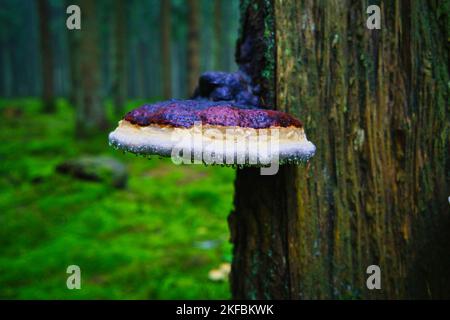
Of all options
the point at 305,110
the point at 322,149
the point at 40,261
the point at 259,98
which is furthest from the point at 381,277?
the point at 40,261

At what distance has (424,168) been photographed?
1652 millimetres

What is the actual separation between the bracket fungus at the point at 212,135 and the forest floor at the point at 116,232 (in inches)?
84.7

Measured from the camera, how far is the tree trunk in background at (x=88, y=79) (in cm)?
1028

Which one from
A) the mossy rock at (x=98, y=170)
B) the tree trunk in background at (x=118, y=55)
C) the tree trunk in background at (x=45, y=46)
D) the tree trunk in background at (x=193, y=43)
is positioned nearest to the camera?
the mossy rock at (x=98, y=170)

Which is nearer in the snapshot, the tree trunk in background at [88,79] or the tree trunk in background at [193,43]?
the tree trunk in background at [88,79]

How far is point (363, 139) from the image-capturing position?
1666 mm

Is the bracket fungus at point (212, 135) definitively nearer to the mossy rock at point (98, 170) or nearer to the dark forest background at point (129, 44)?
the mossy rock at point (98, 170)

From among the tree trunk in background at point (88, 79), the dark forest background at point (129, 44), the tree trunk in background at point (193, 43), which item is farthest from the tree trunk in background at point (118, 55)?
the dark forest background at point (129, 44)

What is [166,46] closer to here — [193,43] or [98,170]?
[193,43]

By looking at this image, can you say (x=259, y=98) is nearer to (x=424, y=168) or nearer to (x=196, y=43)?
(x=424, y=168)

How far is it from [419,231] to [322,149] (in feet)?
1.90
